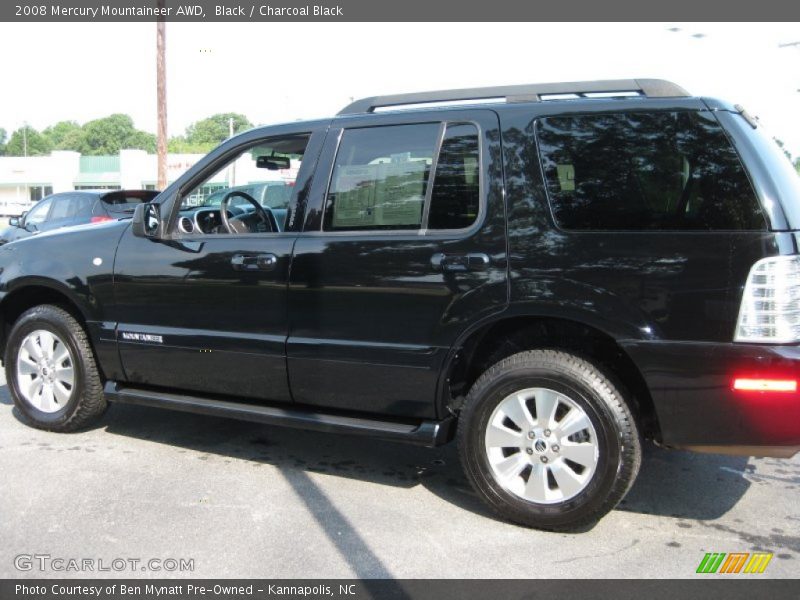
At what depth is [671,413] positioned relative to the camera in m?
3.12

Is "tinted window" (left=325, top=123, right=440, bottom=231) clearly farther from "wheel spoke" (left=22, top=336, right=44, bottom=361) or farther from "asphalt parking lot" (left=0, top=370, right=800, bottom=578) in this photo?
"wheel spoke" (left=22, top=336, right=44, bottom=361)

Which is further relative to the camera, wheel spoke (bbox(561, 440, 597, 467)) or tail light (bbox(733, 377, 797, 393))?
wheel spoke (bbox(561, 440, 597, 467))

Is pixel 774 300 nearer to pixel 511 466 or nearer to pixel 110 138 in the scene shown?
pixel 511 466

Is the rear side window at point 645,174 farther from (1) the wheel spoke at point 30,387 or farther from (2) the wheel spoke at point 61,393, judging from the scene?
(1) the wheel spoke at point 30,387

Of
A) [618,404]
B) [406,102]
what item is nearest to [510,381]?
[618,404]

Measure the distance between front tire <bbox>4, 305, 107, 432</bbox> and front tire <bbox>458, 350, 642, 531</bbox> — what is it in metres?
2.54

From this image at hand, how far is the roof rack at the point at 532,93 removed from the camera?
3.30 meters

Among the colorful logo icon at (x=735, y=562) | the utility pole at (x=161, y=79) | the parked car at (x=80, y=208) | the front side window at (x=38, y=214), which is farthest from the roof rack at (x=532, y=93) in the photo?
the utility pole at (x=161, y=79)

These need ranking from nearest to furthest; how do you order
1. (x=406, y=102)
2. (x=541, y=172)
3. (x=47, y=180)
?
1. (x=541, y=172)
2. (x=406, y=102)
3. (x=47, y=180)

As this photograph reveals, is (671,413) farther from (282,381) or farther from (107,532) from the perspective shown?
(107,532)

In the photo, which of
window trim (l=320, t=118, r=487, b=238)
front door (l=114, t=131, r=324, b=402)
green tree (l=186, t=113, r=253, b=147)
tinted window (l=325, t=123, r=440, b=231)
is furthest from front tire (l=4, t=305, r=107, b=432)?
green tree (l=186, t=113, r=253, b=147)

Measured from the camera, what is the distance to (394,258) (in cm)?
354

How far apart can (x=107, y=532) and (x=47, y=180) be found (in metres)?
70.4

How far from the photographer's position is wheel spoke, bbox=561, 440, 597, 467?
3.27 meters
